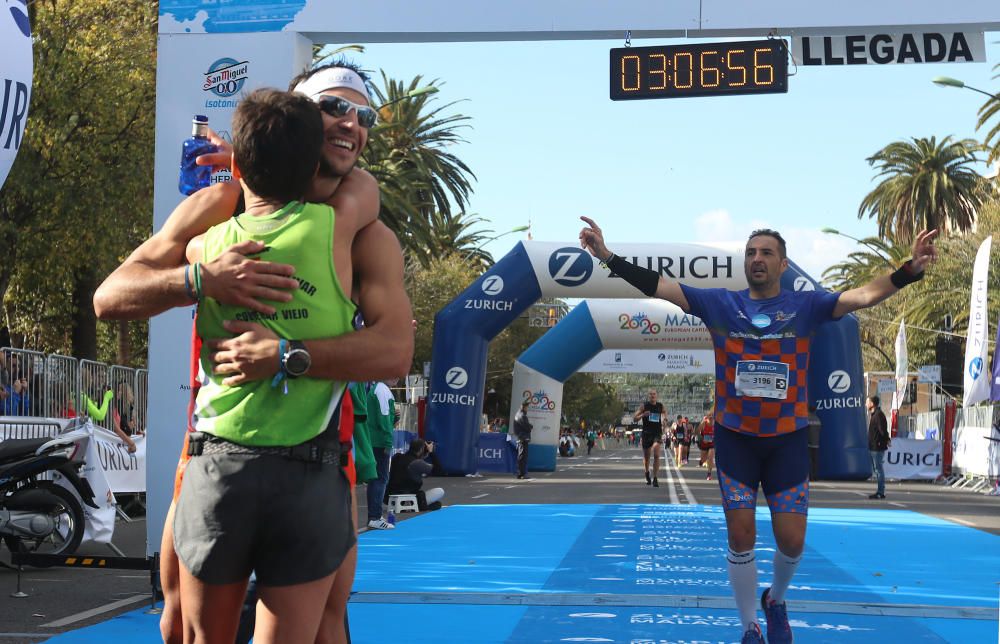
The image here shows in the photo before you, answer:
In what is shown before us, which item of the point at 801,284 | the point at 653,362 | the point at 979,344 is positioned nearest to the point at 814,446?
the point at 979,344

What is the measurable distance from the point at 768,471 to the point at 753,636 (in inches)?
32.0

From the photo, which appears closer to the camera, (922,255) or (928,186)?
(922,255)

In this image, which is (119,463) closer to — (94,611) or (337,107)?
(94,611)

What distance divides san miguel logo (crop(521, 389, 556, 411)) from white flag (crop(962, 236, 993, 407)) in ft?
40.1

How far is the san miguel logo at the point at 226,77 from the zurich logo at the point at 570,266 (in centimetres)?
1790

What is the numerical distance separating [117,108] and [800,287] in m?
13.1

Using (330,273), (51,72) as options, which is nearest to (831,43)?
(330,273)

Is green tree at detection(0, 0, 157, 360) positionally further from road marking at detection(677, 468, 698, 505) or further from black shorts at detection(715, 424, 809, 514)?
black shorts at detection(715, 424, 809, 514)

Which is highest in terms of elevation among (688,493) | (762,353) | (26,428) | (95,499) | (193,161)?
(193,161)

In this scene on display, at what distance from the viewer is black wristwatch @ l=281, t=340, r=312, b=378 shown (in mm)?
3064

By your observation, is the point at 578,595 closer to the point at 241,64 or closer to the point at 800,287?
the point at 241,64

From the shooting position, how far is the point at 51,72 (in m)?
23.4

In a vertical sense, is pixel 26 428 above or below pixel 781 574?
above

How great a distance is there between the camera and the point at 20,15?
670cm
